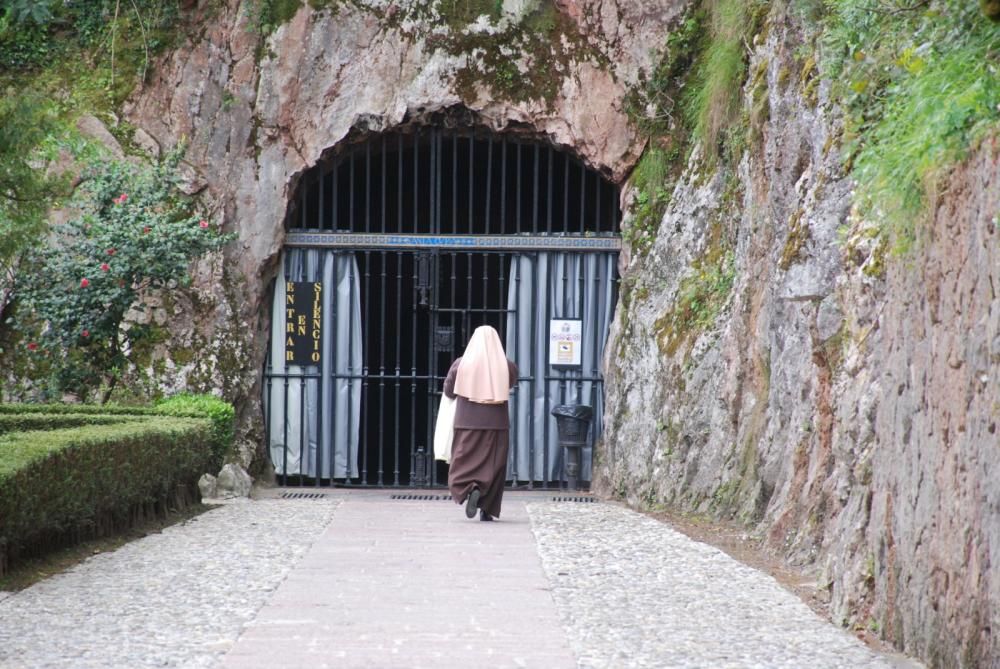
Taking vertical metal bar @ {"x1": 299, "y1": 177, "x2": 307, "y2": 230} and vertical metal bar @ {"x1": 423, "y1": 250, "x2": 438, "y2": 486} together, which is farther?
vertical metal bar @ {"x1": 299, "y1": 177, "x2": 307, "y2": 230}

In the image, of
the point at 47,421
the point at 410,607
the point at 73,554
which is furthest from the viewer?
the point at 47,421

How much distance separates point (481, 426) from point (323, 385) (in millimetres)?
4459

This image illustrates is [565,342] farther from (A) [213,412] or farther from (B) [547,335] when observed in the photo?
(A) [213,412]

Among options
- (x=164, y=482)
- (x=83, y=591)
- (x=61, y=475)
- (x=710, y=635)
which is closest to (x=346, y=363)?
(x=164, y=482)

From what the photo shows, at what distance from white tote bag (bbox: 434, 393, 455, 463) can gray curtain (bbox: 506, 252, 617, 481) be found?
3598 millimetres

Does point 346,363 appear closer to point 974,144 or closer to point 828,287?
point 828,287

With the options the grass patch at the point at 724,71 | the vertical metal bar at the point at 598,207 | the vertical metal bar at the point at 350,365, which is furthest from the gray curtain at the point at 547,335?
the grass patch at the point at 724,71

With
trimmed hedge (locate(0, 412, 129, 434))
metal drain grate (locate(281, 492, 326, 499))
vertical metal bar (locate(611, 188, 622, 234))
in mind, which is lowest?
metal drain grate (locate(281, 492, 326, 499))

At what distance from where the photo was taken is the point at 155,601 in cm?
668

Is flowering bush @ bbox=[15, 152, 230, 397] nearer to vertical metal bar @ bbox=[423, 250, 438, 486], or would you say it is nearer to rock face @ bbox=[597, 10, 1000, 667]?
vertical metal bar @ bbox=[423, 250, 438, 486]

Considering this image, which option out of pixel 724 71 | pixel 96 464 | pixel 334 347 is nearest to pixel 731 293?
pixel 724 71

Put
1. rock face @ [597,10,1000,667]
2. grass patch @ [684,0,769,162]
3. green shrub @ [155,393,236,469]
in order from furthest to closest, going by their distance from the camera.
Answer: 1. green shrub @ [155,393,236,469]
2. grass patch @ [684,0,769,162]
3. rock face @ [597,10,1000,667]

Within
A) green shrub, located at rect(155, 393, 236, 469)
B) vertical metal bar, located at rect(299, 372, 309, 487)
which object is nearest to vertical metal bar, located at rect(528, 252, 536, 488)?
vertical metal bar, located at rect(299, 372, 309, 487)

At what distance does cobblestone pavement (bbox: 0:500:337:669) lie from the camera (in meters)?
5.45
